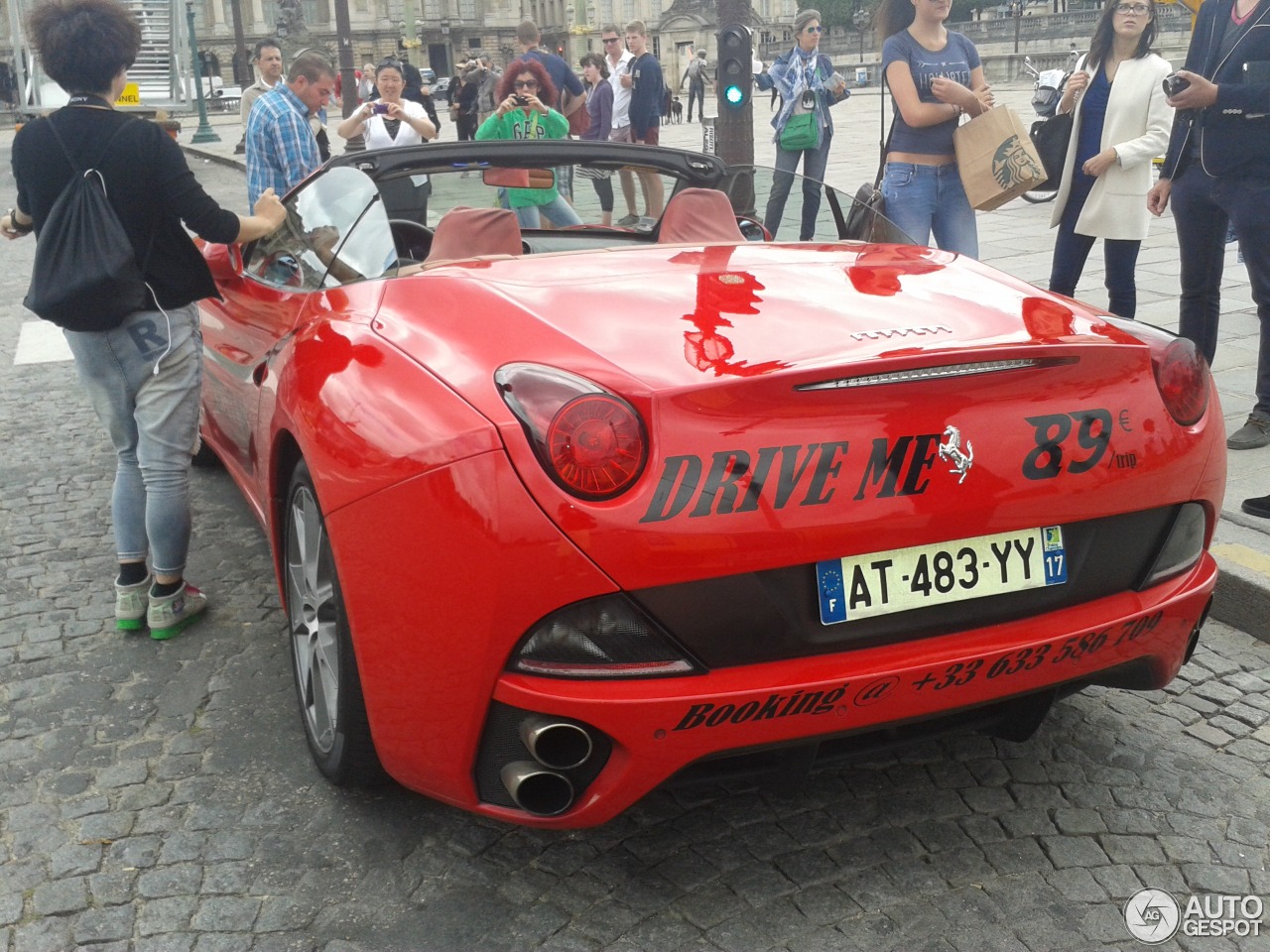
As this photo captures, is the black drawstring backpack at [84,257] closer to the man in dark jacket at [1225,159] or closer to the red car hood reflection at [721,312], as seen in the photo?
the red car hood reflection at [721,312]

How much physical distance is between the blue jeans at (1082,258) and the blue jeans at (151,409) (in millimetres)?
3849

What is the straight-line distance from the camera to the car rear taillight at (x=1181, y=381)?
256 centimetres

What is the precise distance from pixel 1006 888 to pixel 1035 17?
77.7 metres

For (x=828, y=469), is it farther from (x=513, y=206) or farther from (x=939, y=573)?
(x=513, y=206)

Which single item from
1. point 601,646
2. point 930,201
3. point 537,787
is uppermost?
point 930,201

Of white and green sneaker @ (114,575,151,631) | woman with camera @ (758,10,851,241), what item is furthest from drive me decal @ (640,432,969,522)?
woman with camera @ (758,10,851,241)

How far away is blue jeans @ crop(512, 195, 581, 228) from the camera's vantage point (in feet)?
13.5

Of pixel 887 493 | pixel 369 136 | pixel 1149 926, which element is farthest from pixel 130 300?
pixel 369 136

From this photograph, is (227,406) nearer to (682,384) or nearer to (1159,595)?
(682,384)

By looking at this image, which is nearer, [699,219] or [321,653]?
[321,653]

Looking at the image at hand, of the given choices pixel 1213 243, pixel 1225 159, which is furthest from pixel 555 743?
pixel 1213 243

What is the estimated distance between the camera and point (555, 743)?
2.22 meters

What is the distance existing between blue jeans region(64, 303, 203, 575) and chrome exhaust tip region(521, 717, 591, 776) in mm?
1980

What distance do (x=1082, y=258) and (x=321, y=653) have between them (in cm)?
452
